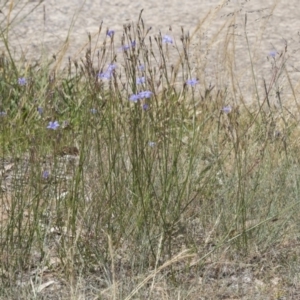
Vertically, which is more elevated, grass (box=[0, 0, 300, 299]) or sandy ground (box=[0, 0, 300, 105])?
grass (box=[0, 0, 300, 299])

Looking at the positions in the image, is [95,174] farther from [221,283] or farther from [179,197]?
[221,283]

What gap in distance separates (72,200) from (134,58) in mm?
546

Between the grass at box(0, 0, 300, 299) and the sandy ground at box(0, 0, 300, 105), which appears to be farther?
the sandy ground at box(0, 0, 300, 105)

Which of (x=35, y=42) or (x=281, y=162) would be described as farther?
(x=35, y=42)

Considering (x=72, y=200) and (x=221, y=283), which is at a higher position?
(x=72, y=200)

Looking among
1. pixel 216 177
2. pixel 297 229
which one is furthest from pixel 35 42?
pixel 297 229

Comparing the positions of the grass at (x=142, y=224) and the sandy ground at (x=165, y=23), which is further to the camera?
the sandy ground at (x=165, y=23)

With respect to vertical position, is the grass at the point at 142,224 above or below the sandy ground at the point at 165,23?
above

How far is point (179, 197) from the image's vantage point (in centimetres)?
321

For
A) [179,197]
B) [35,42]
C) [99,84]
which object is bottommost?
[35,42]

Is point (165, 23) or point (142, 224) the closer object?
point (142, 224)

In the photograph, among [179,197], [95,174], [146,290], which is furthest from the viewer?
[95,174]

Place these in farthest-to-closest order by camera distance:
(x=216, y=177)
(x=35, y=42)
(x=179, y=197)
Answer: (x=35, y=42), (x=216, y=177), (x=179, y=197)

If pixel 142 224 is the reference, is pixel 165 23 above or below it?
below
